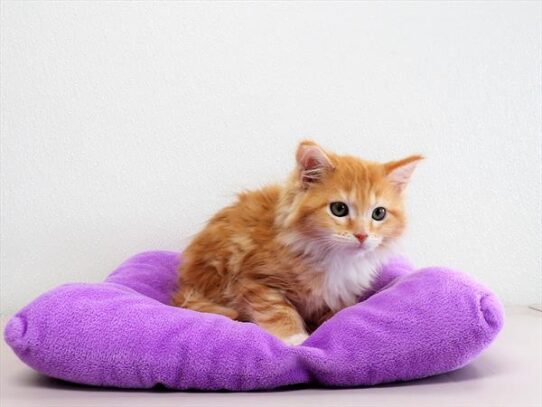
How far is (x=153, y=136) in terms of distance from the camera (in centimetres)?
209

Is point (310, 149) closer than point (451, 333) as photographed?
No

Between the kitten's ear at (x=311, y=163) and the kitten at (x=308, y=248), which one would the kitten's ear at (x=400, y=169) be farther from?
the kitten's ear at (x=311, y=163)

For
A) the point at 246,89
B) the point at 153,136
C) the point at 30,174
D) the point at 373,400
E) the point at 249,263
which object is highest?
the point at 246,89

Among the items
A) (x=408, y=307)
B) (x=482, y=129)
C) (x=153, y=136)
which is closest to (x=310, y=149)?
(x=408, y=307)

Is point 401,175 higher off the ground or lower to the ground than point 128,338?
higher

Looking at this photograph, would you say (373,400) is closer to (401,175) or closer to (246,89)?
(401,175)

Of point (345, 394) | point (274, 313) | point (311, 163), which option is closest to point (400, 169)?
point (311, 163)

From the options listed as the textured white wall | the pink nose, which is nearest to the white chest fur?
the pink nose

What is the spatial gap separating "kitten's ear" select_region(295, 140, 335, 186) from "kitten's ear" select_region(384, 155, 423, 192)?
171 millimetres

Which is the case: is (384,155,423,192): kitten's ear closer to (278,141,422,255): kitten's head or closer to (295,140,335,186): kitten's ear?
(278,141,422,255): kitten's head

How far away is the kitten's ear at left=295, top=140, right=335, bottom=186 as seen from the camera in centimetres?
154

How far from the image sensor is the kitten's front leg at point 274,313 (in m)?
1.46

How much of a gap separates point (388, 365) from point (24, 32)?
164 centimetres

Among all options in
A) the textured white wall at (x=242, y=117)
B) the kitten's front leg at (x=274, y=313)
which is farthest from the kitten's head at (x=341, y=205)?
the textured white wall at (x=242, y=117)
